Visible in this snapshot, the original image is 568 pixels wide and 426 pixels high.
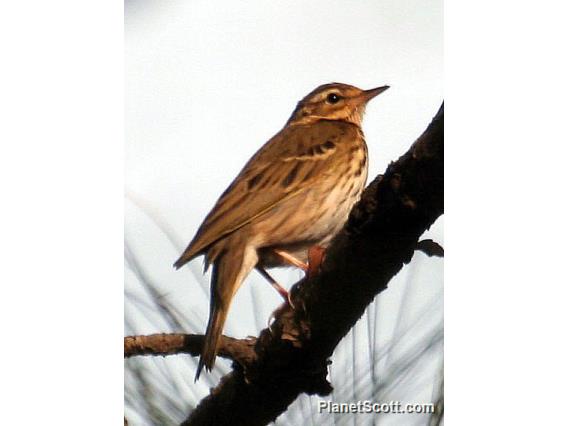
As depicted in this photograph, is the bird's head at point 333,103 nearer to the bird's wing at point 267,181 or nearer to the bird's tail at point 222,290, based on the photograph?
the bird's wing at point 267,181

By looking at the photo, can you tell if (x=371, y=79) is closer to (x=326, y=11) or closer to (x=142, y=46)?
(x=326, y=11)

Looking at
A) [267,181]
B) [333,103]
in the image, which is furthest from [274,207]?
[333,103]

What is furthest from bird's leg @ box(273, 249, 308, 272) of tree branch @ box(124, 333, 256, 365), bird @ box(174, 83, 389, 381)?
tree branch @ box(124, 333, 256, 365)

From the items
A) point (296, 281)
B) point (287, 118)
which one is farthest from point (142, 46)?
point (296, 281)

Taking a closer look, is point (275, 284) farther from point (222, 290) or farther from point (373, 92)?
point (373, 92)

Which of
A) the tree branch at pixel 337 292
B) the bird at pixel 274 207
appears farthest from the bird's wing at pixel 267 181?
the tree branch at pixel 337 292
